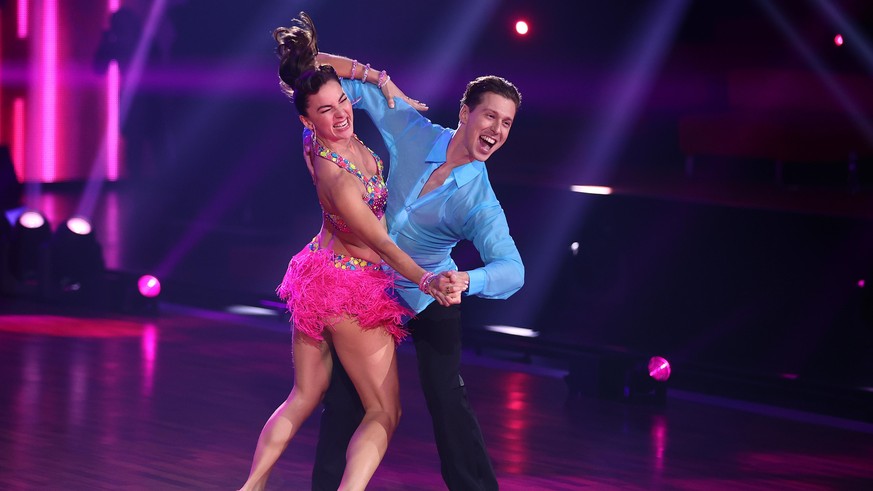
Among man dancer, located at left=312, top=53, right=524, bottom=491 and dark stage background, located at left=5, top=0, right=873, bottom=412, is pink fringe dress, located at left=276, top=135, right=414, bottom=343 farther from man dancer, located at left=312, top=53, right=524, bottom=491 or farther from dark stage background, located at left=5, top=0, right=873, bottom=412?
dark stage background, located at left=5, top=0, right=873, bottom=412

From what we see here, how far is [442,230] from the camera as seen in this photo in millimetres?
3402

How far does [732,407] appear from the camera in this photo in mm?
5520

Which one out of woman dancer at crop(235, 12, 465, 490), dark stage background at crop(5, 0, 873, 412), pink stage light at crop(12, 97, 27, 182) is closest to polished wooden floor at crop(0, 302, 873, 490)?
dark stage background at crop(5, 0, 873, 412)

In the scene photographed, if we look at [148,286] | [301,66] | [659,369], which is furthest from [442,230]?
[148,286]

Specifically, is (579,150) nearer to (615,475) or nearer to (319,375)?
(615,475)

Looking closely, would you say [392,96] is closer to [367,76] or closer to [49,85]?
[367,76]

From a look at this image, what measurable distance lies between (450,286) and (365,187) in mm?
415

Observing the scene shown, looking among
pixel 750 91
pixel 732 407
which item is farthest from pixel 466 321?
pixel 750 91

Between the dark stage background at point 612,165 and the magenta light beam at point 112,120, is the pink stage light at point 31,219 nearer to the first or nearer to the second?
the dark stage background at point 612,165

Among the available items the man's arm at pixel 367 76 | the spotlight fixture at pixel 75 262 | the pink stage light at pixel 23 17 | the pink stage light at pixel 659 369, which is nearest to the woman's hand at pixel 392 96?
the man's arm at pixel 367 76

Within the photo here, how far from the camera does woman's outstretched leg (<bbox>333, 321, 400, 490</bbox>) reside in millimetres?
3326

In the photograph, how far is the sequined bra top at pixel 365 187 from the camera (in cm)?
328

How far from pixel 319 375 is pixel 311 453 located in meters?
1.17

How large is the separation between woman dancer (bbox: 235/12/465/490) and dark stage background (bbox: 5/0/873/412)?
2674 millimetres
